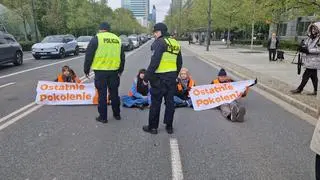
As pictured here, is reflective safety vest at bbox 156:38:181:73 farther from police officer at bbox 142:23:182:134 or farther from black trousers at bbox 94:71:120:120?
black trousers at bbox 94:71:120:120

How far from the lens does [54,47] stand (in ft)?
73.5

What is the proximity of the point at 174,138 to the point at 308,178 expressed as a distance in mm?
2223

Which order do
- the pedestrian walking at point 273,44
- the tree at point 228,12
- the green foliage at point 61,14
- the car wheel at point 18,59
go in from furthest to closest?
the green foliage at point 61,14
the tree at point 228,12
the pedestrian walking at point 273,44
the car wheel at point 18,59

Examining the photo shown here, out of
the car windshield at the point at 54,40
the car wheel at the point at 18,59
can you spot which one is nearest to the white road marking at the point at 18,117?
the car wheel at the point at 18,59

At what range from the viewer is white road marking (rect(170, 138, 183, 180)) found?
13.9ft

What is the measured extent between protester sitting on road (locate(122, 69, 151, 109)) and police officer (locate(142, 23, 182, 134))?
6.84ft

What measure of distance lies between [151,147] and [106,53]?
2109 mm

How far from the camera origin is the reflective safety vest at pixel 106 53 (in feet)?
20.7

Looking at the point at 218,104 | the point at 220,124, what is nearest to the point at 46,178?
the point at 220,124

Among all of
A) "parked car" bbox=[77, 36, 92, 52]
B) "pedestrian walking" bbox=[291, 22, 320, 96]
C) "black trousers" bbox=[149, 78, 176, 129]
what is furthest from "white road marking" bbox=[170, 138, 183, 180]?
"parked car" bbox=[77, 36, 92, 52]

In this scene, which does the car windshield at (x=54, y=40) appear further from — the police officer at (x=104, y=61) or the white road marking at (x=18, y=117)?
the police officer at (x=104, y=61)

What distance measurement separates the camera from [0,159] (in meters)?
4.70

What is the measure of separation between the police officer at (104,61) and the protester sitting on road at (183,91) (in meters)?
1.89

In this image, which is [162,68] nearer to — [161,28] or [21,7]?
[161,28]
